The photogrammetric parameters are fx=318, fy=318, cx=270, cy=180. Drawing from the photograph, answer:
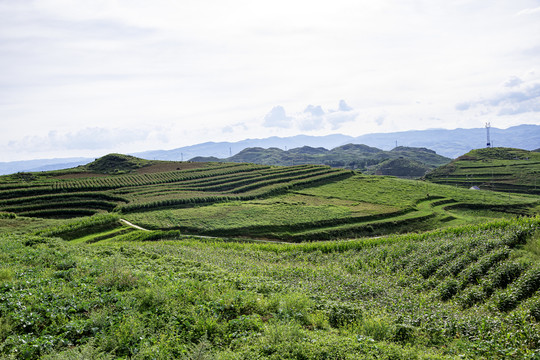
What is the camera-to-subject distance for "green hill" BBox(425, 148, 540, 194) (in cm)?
9344

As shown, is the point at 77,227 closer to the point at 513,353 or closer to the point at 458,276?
the point at 458,276

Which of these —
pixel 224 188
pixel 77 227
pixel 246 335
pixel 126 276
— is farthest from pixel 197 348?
pixel 224 188

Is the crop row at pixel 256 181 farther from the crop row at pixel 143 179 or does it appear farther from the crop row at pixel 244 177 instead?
the crop row at pixel 143 179

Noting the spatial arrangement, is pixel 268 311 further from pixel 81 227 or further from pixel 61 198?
pixel 61 198

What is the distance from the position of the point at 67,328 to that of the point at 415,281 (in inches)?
716

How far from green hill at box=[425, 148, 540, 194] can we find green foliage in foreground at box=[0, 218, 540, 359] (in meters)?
91.5

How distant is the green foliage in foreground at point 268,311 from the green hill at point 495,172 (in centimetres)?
9155

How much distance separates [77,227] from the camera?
4444 centimetres

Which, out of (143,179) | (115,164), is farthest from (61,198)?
(115,164)

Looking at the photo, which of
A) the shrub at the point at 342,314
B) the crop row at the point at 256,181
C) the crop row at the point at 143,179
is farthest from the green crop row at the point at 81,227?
the shrub at the point at 342,314

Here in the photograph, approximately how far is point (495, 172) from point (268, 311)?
391 feet

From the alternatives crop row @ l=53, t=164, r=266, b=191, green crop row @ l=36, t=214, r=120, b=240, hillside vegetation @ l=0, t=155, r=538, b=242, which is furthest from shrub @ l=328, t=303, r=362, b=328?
crop row @ l=53, t=164, r=266, b=191

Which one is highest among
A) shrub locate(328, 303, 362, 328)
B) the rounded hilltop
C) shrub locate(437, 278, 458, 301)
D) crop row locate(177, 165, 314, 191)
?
the rounded hilltop

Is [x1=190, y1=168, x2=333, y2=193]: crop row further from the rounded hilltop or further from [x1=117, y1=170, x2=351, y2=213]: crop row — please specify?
the rounded hilltop
